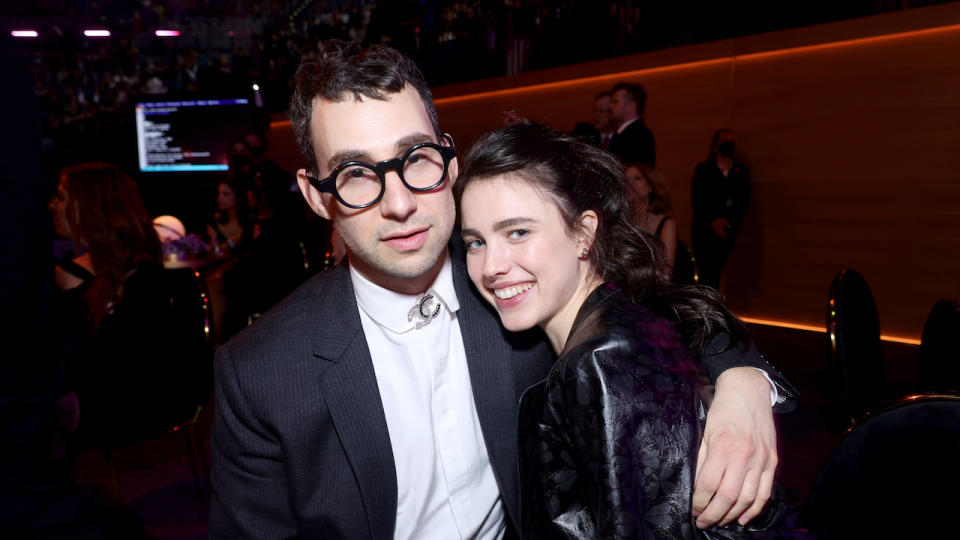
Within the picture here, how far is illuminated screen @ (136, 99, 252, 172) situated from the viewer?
9.41 metres

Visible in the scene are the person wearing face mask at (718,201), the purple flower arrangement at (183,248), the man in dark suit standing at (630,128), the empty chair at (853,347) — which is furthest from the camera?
the person wearing face mask at (718,201)

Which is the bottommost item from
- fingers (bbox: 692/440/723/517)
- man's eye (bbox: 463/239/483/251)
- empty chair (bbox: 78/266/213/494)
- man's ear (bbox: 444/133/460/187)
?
empty chair (bbox: 78/266/213/494)

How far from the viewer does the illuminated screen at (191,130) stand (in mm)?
9414

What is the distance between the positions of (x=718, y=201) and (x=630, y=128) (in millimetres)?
1295

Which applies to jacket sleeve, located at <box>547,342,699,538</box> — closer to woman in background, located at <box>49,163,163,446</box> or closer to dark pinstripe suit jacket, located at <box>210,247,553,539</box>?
dark pinstripe suit jacket, located at <box>210,247,553,539</box>

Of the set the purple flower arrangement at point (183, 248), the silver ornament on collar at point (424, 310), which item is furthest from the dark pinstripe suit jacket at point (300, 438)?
the purple flower arrangement at point (183, 248)

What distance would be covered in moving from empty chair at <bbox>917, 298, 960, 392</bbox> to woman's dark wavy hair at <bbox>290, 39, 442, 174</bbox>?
5.58ft

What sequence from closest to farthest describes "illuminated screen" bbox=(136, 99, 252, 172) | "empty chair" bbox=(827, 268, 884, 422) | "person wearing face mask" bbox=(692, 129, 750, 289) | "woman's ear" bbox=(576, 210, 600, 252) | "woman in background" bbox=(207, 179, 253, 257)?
"woman's ear" bbox=(576, 210, 600, 252) → "empty chair" bbox=(827, 268, 884, 422) → "woman in background" bbox=(207, 179, 253, 257) → "person wearing face mask" bbox=(692, 129, 750, 289) → "illuminated screen" bbox=(136, 99, 252, 172)

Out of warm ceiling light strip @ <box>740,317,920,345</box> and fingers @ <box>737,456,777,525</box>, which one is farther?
warm ceiling light strip @ <box>740,317,920,345</box>

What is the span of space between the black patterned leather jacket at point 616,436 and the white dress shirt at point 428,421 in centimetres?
24

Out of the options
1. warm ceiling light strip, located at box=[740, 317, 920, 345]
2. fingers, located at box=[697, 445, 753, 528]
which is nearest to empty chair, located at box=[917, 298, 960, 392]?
fingers, located at box=[697, 445, 753, 528]

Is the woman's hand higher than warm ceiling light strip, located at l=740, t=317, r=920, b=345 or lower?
higher

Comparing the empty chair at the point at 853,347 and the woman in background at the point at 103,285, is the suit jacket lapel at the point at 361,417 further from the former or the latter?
the woman in background at the point at 103,285

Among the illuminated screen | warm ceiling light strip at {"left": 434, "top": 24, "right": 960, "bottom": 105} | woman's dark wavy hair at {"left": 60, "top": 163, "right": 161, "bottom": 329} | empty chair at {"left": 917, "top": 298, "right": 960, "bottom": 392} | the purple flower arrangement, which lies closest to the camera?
empty chair at {"left": 917, "top": 298, "right": 960, "bottom": 392}
